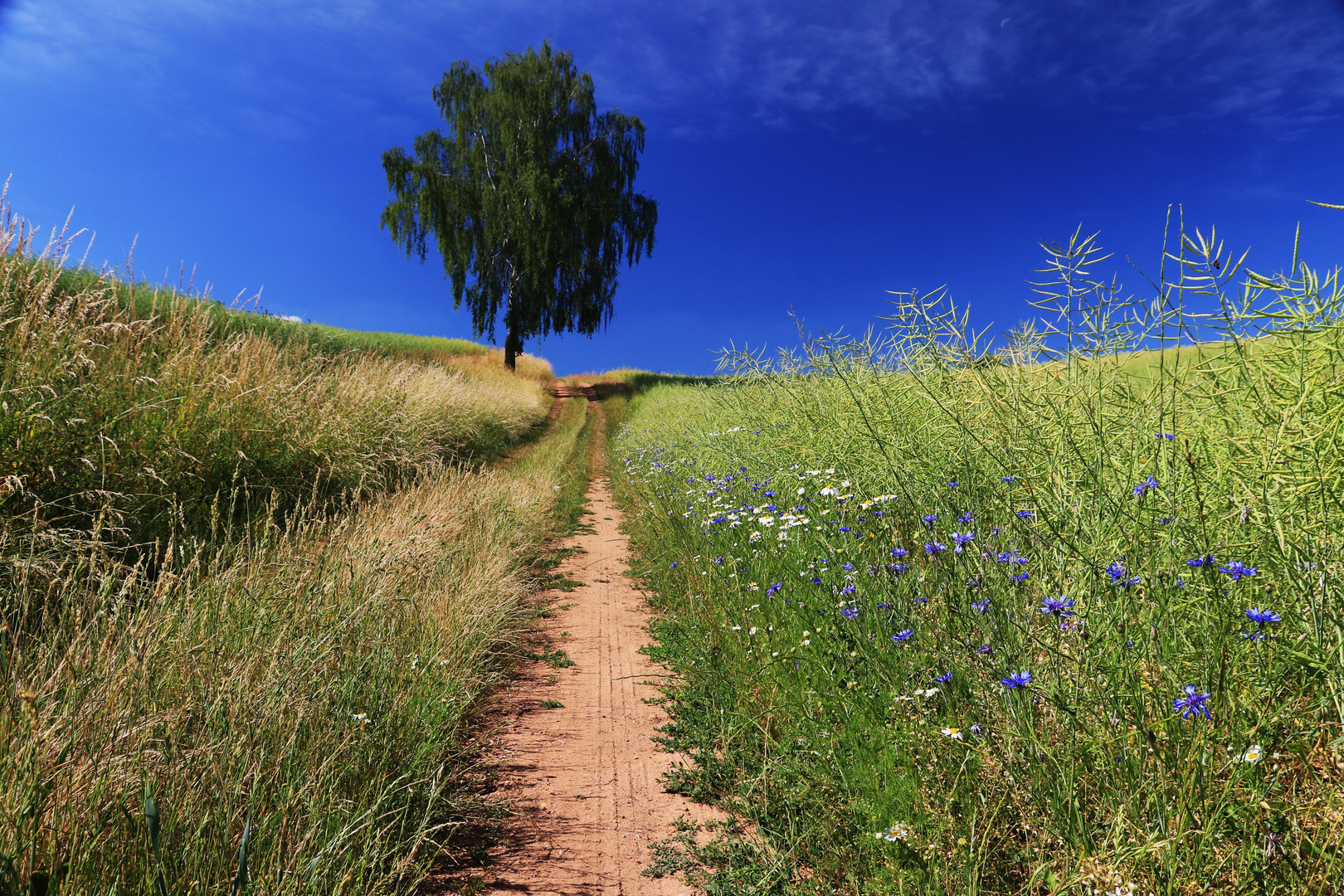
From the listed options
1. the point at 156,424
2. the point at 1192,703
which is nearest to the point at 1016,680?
the point at 1192,703

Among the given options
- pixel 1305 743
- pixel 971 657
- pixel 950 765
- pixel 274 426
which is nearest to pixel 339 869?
pixel 950 765

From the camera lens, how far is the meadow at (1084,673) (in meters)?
1.55

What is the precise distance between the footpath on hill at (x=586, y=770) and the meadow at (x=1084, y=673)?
0.16 metres

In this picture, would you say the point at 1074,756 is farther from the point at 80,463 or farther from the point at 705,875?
the point at 80,463

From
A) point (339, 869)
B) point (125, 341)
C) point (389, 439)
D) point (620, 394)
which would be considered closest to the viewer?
point (339, 869)

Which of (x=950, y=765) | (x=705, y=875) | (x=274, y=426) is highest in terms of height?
(x=274, y=426)

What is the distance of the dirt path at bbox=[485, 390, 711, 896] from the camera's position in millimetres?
2248

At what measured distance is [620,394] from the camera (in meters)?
29.3

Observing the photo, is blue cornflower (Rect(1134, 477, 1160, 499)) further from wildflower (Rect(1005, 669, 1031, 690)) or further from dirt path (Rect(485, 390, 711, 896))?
dirt path (Rect(485, 390, 711, 896))

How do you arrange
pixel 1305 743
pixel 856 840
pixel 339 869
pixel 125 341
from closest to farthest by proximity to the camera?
1. pixel 1305 743
2. pixel 339 869
3. pixel 856 840
4. pixel 125 341

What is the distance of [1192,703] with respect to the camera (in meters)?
1.49

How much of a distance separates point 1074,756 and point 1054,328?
2026 millimetres

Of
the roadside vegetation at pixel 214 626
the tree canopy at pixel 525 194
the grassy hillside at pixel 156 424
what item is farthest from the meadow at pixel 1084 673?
the tree canopy at pixel 525 194

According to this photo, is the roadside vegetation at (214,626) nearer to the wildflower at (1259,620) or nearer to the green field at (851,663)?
the green field at (851,663)
